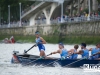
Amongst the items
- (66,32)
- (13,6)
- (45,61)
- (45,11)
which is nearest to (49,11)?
(45,11)

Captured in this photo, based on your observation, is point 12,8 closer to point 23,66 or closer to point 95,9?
point 95,9

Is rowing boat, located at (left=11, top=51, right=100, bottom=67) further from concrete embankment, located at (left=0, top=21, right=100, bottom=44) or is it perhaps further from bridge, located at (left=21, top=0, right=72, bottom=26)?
bridge, located at (left=21, top=0, right=72, bottom=26)

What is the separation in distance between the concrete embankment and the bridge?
2.23 meters

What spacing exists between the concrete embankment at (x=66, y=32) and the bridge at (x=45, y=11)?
2234 millimetres

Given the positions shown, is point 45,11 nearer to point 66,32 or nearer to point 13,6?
point 13,6

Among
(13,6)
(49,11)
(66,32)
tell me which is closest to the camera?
(66,32)

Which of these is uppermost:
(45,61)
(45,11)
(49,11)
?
(45,61)

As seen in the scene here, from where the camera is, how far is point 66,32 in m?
74.4

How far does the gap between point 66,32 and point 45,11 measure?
16.3 metres

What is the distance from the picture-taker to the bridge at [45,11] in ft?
284

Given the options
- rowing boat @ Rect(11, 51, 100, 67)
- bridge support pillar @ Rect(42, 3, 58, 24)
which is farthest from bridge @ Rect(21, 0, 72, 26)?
rowing boat @ Rect(11, 51, 100, 67)

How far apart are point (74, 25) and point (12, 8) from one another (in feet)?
110

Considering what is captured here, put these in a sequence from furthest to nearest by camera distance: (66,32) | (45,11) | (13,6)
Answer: (13,6), (45,11), (66,32)

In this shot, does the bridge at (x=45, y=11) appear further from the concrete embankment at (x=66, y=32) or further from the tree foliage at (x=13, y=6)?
the tree foliage at (x=13, y=6)
